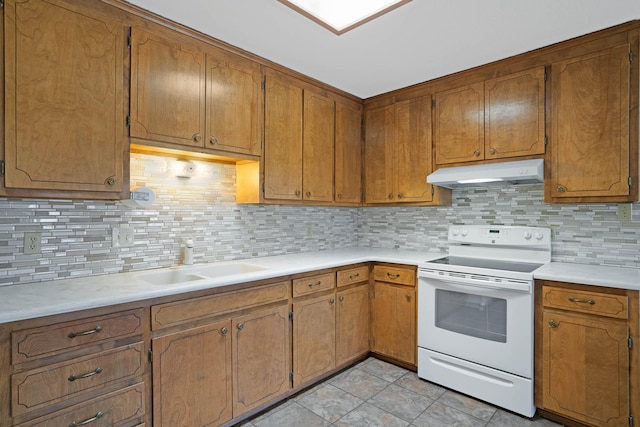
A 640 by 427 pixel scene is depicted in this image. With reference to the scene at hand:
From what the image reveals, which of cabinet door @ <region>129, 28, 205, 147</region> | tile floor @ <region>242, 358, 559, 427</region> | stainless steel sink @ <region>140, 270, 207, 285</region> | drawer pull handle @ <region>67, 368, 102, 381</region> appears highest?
cabinet door @ <region>129, 28, 205, 147</region>

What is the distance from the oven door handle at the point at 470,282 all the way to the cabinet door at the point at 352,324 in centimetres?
55

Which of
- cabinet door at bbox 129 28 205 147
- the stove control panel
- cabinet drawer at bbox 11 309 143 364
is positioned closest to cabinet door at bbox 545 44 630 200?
the stove control panel

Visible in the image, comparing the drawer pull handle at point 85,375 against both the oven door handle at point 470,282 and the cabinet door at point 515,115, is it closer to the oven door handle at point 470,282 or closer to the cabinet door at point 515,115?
the oven door handle at point 470,282

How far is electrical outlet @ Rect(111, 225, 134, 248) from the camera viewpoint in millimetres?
2076

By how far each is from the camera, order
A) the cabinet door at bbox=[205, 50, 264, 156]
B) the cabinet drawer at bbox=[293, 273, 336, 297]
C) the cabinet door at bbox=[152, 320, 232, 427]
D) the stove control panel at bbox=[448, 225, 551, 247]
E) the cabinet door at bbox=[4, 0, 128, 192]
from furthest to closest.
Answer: the stove control panel at bbox=[448, 225, 551, 247]
the cabinet drawer at bbox=[293, 273, 336, 297]
the cabinet door at bbox=[205, 50, 264, 156]
the cabinet door at bbox=[152, 320, 232, 427]
the cabinet door at bbox=[4, 0, 128, 192]

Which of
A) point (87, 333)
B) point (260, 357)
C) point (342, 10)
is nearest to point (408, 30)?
point (342, 10)

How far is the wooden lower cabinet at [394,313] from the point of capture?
2762mm

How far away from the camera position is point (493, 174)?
95.4 inches

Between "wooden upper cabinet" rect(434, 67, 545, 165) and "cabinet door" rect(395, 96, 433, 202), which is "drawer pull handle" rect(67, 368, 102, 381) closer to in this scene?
"cabinet door" rect(395, 96, 433, 202)

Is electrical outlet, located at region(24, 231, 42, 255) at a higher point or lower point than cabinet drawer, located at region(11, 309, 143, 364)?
higher

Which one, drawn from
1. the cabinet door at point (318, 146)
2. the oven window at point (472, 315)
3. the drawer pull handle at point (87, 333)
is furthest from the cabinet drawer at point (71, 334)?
the oven window at point (472, 315)

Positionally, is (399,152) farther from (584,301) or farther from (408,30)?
(584,301)

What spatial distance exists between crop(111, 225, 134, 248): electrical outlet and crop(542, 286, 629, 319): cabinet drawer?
101 inches

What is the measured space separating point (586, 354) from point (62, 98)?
3.10 metres
